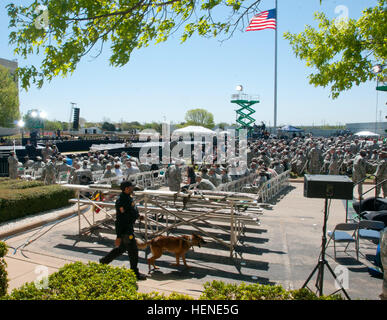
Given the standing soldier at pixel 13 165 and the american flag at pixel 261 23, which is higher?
the american flag at pixel 261 23

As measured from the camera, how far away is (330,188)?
4.89 meters

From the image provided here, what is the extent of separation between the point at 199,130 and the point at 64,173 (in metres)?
13.5

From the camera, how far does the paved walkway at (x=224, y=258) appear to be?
5.55 meters

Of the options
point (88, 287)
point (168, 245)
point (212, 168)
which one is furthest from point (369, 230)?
point (88, 287)

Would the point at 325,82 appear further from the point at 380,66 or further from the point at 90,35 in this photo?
the point at 90,35

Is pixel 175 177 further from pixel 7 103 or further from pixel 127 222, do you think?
pixel 7 103

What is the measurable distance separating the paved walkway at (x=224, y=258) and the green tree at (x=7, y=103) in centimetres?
4334

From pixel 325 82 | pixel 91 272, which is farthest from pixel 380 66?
pixel 91 272

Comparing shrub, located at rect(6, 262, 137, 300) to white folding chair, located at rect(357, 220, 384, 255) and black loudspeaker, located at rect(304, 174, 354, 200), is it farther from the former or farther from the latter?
white folding chair, located at rect(357, 220, 384, 255)

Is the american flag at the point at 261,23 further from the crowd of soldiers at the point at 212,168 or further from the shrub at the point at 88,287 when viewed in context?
the shrub at the point at 88,287

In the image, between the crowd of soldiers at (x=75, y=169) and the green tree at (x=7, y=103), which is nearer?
the crowd of soldiers at (x=75, y=169)

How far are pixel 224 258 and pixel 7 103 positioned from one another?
174ft

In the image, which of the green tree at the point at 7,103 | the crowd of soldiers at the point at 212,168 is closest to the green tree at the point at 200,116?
the green tree at the point at 7,103

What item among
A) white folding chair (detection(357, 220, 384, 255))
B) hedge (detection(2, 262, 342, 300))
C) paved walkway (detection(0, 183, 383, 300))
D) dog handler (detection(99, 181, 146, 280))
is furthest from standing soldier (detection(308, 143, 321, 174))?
hedge (detection(2, 262, 342, 300))
